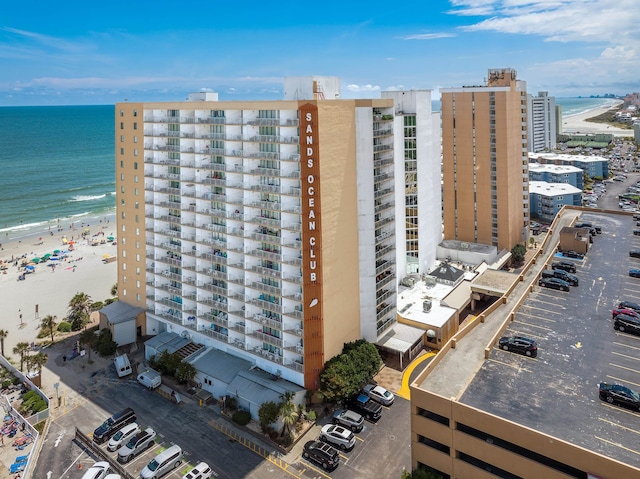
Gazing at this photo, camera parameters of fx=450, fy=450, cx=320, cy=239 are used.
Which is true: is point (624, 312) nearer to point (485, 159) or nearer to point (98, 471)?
point (485, 159)

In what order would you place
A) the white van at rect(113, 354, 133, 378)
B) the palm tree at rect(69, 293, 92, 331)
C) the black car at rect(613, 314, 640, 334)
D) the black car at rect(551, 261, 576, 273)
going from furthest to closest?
1. the palm tree at rect(69, 293, 92, 331)
2. the black car at rect(551, 261, 576, 273)
3. the white van at rect(113, 354, 133, 378)
4. the black car at rect(613, 314, 640, 334)

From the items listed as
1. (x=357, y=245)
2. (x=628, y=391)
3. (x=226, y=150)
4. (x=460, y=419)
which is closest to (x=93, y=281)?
(x=226, y=150)

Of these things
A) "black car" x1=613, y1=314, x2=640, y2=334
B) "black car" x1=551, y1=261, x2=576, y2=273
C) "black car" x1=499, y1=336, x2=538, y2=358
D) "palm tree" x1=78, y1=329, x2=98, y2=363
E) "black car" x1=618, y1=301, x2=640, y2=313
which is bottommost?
"palm tree" x1=78, y1=329, x2=98, y2=363

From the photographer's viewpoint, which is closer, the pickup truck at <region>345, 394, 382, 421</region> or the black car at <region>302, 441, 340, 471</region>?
the black car at <region>302, 441, 340, 471</region>

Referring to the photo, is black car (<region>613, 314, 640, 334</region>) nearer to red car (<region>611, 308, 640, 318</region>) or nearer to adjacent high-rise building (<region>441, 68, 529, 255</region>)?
red car (<region>611, 308, 640, 318</region>)

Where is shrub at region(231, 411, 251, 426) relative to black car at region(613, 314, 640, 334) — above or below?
below

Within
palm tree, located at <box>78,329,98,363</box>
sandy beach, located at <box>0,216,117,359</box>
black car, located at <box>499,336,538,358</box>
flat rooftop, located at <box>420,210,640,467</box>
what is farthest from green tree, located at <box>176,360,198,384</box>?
black car, located at <box>499,336,538,358</box>
